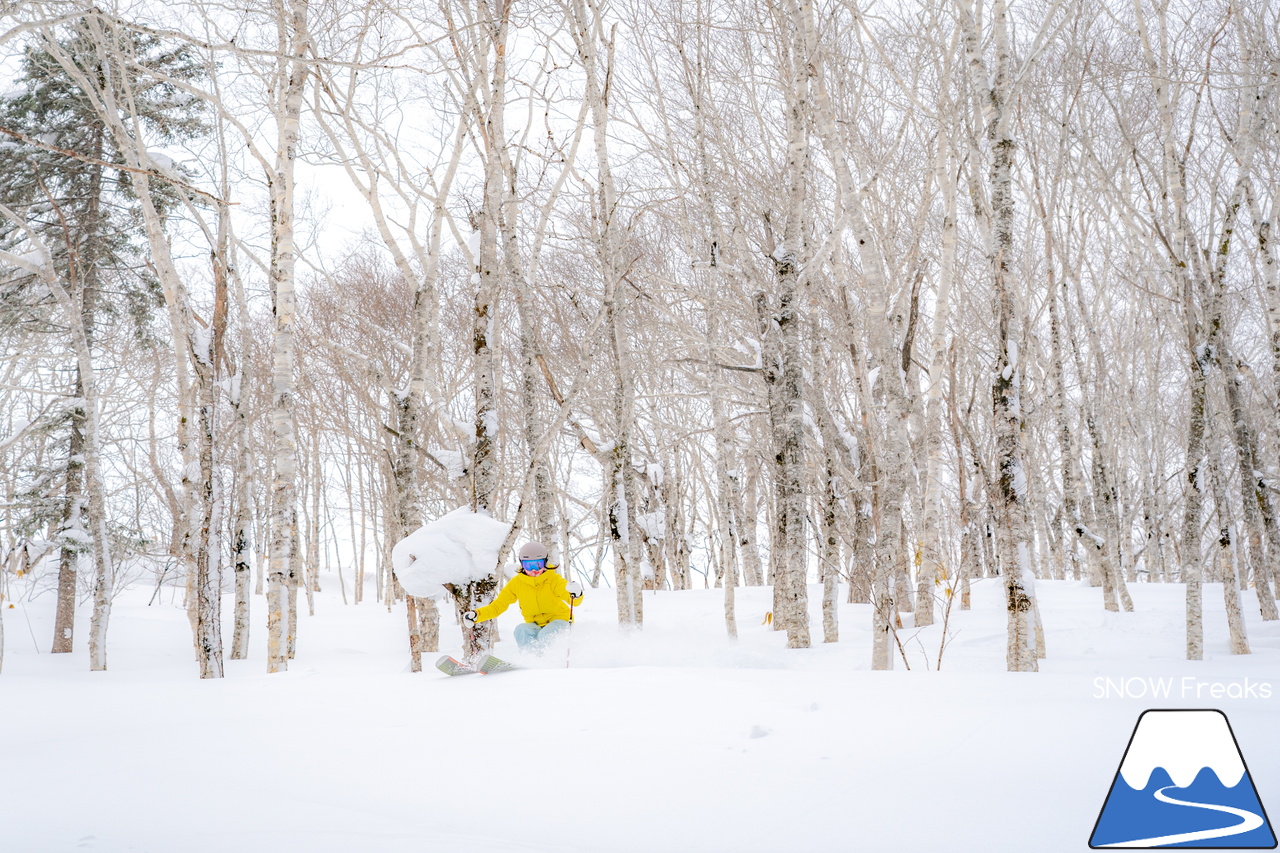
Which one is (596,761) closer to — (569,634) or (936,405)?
(569,634)

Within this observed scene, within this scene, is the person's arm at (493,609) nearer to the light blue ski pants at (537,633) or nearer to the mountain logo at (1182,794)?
the light blue ski pants at (537,633)

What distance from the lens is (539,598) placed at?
18.7ft

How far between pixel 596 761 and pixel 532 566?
3456mm

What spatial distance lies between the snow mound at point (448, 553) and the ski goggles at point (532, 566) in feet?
1.12

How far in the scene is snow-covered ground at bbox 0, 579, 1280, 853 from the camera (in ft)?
6.13

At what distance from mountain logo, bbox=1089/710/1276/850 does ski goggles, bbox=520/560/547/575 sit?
4.23 meters

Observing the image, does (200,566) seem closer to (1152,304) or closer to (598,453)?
(598,453)

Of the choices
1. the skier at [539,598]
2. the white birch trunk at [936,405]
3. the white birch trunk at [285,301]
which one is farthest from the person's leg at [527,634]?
the white birch trunk at [936,405]

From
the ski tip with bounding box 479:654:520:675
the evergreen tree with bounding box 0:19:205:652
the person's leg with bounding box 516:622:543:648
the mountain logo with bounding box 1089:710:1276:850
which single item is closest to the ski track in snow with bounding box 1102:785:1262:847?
the mountain logo with bounding box 1089:710:1276:850

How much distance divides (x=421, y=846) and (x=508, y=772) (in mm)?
512

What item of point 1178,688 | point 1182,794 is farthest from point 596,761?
point 1178,688

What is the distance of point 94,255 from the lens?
11297 millimetres

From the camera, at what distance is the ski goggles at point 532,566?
5.72m

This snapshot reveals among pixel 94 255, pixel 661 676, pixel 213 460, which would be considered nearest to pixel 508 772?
pixel 661 676
